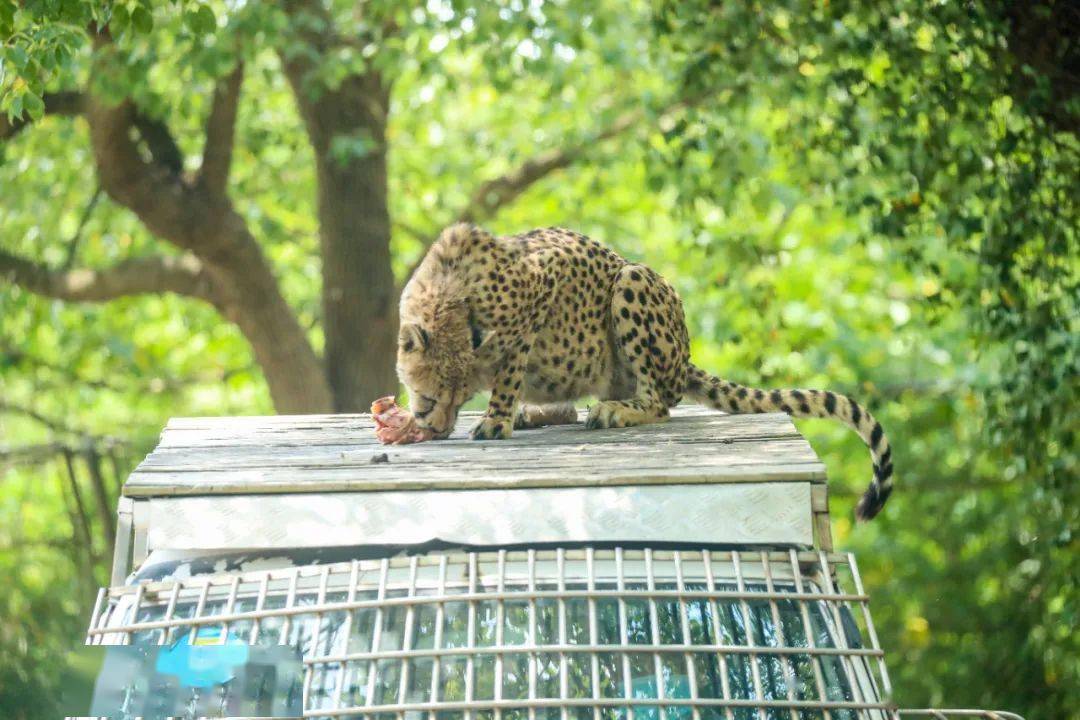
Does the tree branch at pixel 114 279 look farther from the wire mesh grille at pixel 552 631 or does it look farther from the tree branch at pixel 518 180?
the wire mesh grille at pixel 552 631

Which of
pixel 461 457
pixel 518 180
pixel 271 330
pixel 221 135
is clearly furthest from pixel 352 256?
pixel 461 457

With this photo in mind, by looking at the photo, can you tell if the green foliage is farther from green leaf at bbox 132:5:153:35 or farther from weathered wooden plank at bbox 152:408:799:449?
green leaf at bbox 132:5:153:35

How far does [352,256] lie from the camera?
9797 mm

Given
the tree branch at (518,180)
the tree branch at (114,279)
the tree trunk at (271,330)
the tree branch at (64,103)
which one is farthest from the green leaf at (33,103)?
the tree branch at (518,180)

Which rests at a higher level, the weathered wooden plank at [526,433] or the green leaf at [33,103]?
the green leaf at [33,103]

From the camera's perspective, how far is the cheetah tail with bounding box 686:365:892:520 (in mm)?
4789

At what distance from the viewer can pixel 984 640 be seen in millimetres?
11828

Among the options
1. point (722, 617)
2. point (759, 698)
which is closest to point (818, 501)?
point (722, 617)

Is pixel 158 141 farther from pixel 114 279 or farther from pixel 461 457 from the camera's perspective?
pixel 461 457

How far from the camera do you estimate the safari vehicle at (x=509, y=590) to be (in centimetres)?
316

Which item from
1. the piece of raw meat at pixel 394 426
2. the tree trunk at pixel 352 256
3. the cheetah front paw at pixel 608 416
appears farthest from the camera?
the tree trunk at pixel 352 256

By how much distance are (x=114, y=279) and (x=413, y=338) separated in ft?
16.3

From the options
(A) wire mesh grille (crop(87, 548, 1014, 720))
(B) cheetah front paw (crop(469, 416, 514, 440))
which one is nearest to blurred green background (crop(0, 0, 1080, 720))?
(A) wire mesh grille (crop(87, 548, 1014, 720))

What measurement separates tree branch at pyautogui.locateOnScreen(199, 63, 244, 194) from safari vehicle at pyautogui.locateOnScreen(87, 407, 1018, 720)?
4990 millimetres
